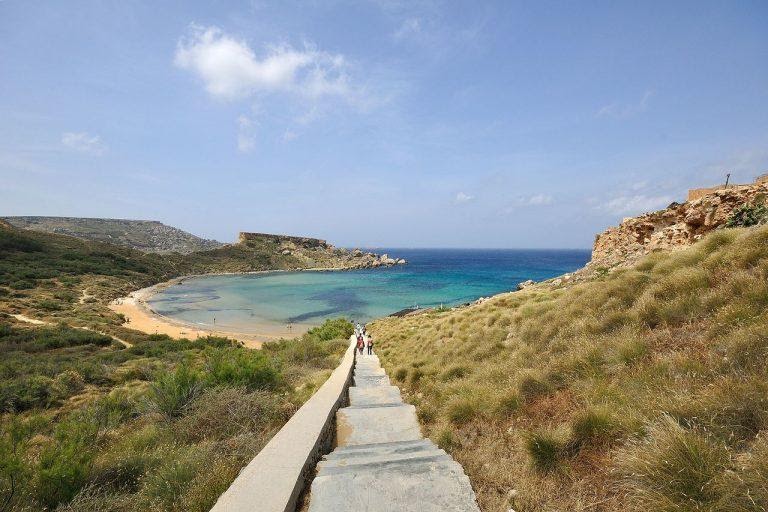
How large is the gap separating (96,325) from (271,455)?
3981cm

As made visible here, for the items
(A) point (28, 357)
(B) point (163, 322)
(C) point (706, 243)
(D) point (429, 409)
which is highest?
(C) point (706, 243)

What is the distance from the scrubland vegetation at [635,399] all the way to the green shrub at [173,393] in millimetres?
5260

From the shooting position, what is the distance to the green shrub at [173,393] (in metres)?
7.22

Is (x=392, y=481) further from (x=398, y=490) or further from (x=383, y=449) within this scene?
(x=383, y=449)

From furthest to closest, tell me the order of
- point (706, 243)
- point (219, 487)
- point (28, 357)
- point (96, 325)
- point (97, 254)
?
point (97, 254)
point (96, 325)
point (28, 357)
point (706, 243)
point (219, 487)

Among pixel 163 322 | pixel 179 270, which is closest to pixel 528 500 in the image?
pixel 163 322

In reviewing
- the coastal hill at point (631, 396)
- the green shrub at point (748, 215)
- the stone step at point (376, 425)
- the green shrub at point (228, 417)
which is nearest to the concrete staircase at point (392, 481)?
the coastal hill at point (631, 396)

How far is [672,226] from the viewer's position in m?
17.0

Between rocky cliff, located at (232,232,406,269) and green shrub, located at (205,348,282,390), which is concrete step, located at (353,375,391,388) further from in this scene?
rocky cliff, located at (232,232,406,269)

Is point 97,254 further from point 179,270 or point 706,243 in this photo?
point 706,243

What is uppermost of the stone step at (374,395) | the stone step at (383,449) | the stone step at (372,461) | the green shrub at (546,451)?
the green shrub at (546,451)

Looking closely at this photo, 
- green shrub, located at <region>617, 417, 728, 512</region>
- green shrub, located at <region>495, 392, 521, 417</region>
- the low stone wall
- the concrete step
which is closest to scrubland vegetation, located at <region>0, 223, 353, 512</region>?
the low stone wall

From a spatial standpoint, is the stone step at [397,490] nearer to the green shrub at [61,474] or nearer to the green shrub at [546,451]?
the green shrub at [546,451]

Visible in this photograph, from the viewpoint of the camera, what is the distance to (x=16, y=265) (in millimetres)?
57531
